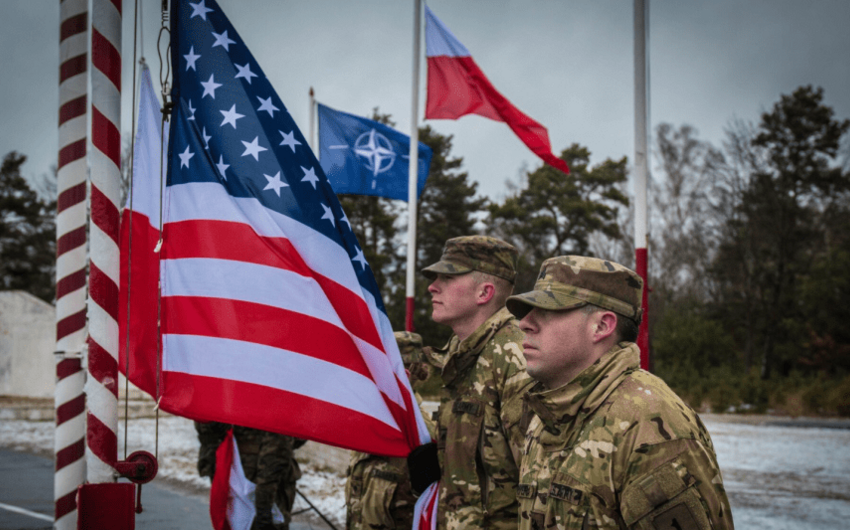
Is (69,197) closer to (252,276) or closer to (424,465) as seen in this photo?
(252,276)

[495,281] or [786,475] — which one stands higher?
[495,281]

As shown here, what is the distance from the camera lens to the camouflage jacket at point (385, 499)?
14.2 ft

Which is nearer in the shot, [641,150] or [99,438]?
[99,438]

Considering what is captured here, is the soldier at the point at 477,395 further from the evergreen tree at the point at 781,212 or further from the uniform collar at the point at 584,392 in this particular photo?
the evergreen tree at the point at 781,212

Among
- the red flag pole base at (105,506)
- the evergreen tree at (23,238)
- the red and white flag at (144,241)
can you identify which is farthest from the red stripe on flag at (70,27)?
the evergreen tree at (23,238)

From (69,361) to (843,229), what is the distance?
3123cm

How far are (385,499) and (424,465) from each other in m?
1.05

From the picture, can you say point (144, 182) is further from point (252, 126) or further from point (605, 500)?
point (605, 500)

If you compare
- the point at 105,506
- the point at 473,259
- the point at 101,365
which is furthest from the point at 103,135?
the point at 473,259

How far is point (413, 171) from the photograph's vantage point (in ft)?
28.3

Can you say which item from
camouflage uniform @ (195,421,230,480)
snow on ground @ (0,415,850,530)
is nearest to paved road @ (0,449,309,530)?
snow on ground @ (0,415,850,530)

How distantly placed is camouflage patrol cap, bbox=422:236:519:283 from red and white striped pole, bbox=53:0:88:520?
170 centimetres

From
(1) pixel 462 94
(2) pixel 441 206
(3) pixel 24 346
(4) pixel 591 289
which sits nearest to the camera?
(4) pixel 591 289

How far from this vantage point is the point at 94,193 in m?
2.79
